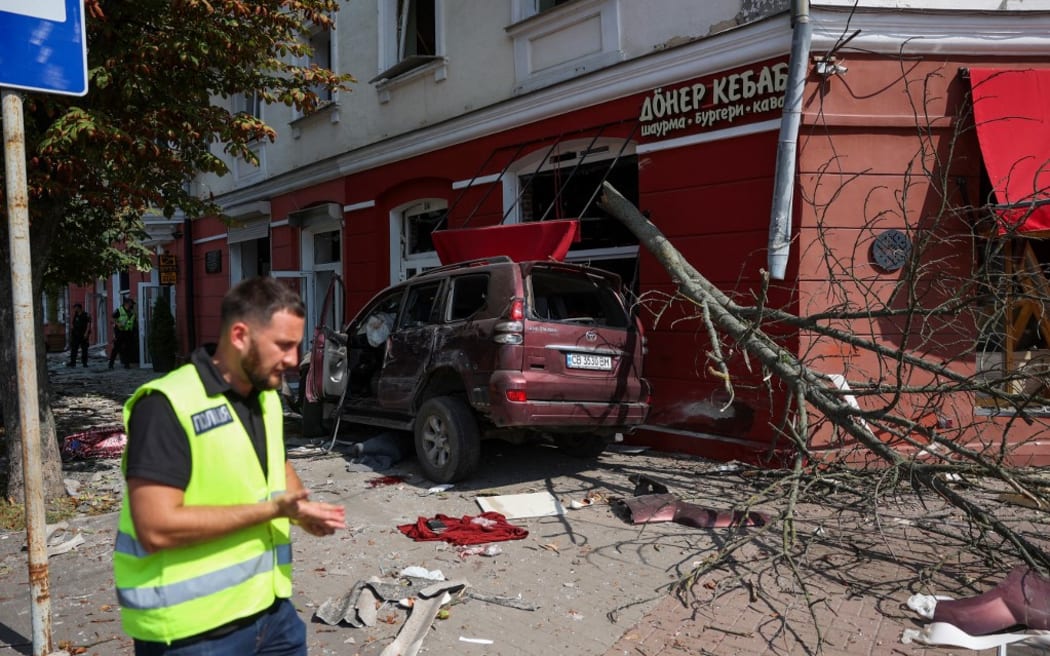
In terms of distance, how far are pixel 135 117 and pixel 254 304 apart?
4.80m

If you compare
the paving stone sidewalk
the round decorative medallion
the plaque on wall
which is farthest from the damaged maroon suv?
the plaque on wall

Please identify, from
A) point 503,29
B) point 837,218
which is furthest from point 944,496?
point 503,29

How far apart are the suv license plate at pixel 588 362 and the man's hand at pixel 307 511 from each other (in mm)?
4365

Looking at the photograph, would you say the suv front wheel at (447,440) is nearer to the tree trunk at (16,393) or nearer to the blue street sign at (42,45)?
the tree trunk at (16,393)

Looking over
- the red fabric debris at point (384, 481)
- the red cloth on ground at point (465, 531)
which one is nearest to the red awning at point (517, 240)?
the red fabric debris at point (384, 481)

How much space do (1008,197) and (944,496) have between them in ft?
12.3

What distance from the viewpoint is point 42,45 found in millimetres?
3254

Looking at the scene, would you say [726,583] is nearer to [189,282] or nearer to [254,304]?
[254,304]

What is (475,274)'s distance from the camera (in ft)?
21.7

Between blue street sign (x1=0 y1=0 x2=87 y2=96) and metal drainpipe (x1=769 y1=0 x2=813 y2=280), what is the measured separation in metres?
5.61

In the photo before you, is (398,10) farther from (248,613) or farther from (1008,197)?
(248,613)

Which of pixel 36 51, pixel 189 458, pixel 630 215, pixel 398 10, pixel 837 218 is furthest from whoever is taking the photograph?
pixel 398 10

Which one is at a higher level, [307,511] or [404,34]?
[404,34]

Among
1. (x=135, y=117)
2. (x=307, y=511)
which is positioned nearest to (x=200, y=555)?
(x=307, y=511)
